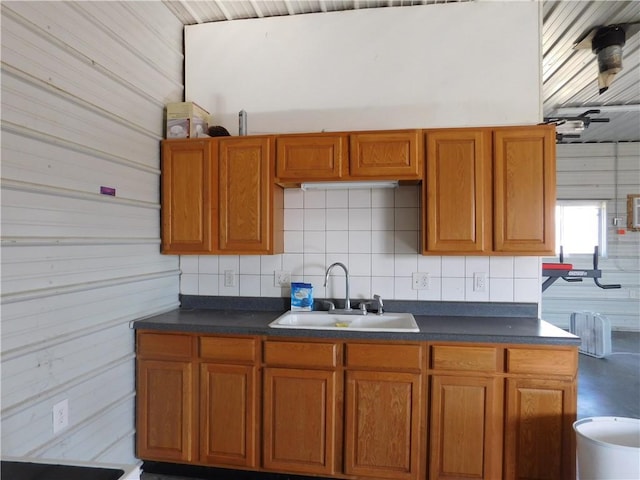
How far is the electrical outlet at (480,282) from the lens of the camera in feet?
7.72

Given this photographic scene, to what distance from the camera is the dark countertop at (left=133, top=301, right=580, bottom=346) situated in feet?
6.06

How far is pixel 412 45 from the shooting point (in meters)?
2.42

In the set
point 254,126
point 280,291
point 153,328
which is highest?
point 254,126

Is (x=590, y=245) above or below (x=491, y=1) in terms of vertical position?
below

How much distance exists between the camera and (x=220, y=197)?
7.54ft

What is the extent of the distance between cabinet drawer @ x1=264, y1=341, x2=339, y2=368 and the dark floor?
2.25 ft

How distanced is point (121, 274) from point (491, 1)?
2.92 metres

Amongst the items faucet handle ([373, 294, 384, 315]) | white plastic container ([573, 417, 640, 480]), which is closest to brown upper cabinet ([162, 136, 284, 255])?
faucet handle ([373, 294, 384, 315])

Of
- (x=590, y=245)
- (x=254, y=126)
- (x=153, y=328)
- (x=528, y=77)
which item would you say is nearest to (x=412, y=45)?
(x=528, y=77)

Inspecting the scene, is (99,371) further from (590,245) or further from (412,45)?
(590,245)

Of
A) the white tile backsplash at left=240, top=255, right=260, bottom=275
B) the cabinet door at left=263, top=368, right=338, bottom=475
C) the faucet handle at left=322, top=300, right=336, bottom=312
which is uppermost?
the white tile backsplash at left=240, top=255, right=260, bottom=275

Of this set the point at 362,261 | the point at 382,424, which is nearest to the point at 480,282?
the point at 362,261

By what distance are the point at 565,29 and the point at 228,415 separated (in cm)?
356

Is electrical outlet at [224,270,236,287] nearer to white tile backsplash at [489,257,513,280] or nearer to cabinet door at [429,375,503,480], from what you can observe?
cabinet door at [429,375,503,480]
